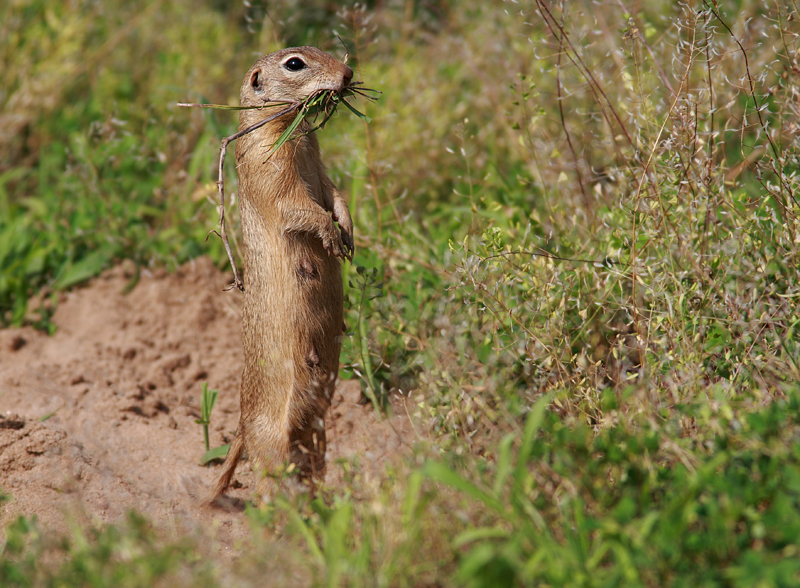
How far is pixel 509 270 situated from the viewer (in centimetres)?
358

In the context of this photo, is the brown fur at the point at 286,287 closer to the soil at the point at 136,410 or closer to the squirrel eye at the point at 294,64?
the squirrel eye at the point at 294,64

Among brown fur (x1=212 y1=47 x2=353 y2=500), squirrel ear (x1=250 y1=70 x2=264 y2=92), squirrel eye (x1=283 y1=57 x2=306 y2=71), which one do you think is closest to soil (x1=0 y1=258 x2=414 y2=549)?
brown fur (x1=212 y1=47 x2=353 y2=500)

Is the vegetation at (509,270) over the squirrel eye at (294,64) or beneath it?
beneath

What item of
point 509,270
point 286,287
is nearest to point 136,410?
point 286,287

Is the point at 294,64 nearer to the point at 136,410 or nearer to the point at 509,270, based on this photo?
the point at 509,270

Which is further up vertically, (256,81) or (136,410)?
(256,81)

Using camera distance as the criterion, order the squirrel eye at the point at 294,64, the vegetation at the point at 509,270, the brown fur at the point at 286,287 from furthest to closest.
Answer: the squirrel eye at the point at 294,64 → the brown fur at the point at 286,287 → the vegetation at the point at 509,270

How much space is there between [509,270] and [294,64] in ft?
4.79

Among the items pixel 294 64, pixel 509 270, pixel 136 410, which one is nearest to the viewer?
pixel 294 64

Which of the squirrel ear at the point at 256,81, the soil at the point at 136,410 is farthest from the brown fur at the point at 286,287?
the soil at the point at 136,410

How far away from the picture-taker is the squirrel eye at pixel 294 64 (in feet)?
10.4

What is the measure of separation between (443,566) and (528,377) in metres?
1.54

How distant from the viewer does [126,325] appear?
460cm

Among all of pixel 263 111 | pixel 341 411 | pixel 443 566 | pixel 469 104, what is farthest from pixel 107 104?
pixel 443 566
